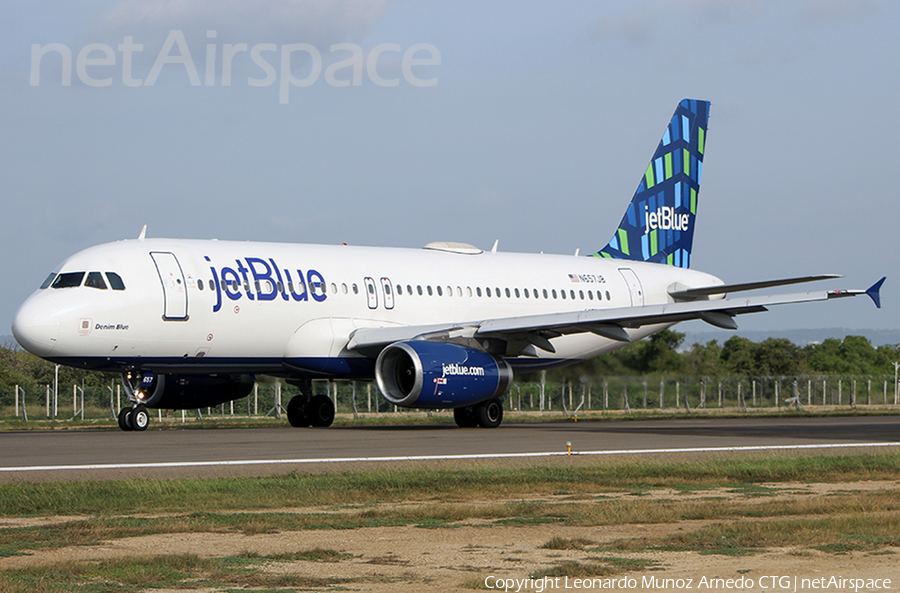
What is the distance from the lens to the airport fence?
33.4 metres

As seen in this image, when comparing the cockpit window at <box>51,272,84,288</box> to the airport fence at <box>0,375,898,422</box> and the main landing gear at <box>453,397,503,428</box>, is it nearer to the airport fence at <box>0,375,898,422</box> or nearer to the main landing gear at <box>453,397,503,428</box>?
the main landing gear at <box>453,397,503,428</box>

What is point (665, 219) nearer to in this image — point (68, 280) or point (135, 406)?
point (135, 406)

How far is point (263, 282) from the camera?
24.1 metres

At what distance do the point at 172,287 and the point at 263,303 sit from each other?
196 centimetres

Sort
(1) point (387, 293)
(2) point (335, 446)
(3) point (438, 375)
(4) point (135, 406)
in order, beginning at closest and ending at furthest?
A: (2) point (335, 446) → (3) point (438, 375) → (4) point (135, 406) → (1) point (387, 293)

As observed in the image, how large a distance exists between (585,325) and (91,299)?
32.3ft

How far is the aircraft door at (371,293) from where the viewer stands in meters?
26.0

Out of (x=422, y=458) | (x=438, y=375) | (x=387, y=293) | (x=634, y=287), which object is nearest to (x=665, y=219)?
(x=634, y=287)

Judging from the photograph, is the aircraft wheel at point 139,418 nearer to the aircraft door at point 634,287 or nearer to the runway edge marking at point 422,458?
the runway edge marking at point 422,458

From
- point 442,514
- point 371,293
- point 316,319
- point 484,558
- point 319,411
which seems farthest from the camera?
point 319,411

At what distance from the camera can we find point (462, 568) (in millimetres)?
7688

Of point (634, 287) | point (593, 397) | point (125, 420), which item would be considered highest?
point (634, 287)

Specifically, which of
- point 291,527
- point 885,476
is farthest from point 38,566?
point 885,476

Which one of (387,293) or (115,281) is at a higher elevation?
(115,281)
